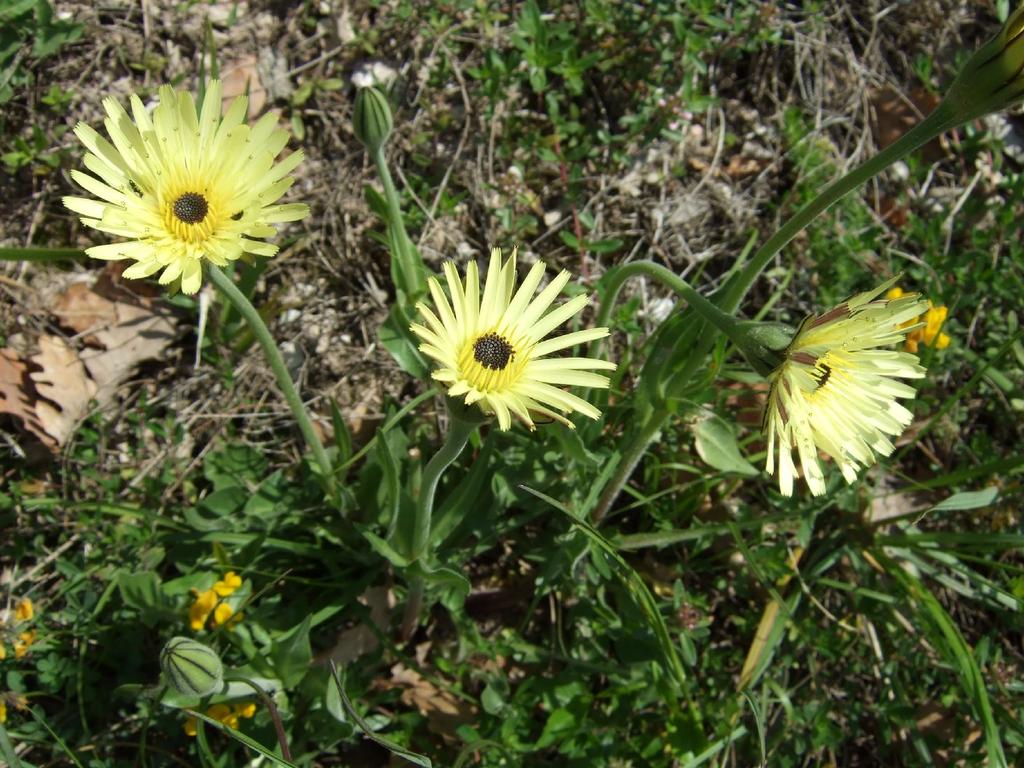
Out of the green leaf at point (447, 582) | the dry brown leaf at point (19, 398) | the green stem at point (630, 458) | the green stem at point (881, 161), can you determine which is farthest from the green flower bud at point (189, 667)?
the green stem at point (881, 161)

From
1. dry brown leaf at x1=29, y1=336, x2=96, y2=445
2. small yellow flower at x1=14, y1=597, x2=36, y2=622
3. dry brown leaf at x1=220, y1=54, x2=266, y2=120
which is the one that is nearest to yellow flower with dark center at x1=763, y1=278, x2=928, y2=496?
small yellow flower at x1=14, y1=597, x2=36, y2=622

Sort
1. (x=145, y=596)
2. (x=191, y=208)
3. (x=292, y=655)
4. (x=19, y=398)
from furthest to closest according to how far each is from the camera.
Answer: (x=19, y=398)
(x=145, y=596)
(x=292, y=655)
(x=191, y=208)

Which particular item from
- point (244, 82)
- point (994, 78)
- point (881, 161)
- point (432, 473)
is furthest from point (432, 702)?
point (244, 82)

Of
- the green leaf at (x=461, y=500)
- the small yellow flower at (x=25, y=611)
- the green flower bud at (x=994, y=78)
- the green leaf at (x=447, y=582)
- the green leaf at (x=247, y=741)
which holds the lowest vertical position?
the green leaf at (x=247, y=741)

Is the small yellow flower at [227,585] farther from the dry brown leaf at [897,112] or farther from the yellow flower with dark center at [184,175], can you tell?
the dry brown leaf at [897,112]

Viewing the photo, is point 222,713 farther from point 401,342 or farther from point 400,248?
point 400,248

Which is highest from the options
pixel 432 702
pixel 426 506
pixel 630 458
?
pixel 630 458

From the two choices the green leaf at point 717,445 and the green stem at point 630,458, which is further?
the green leaf at point 717,445
